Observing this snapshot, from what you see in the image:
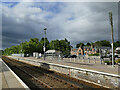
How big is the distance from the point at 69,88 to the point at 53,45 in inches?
3102

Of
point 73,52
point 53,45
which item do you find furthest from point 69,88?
point 73,52

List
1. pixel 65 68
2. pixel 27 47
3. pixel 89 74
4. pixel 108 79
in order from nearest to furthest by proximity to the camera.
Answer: pixel 108 79
pixel 89 74
pixel 65 68
pixel 27 47

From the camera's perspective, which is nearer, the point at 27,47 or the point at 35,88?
the point at 35,88

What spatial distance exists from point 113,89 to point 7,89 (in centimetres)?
714

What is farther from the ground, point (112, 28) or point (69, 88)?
point (112, 28)

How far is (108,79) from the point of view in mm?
8344

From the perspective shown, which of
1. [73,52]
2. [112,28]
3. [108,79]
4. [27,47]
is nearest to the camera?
[108,79]

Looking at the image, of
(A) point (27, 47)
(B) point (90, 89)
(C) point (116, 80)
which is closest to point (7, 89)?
(B) point (90, 89)

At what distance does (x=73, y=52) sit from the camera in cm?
9912

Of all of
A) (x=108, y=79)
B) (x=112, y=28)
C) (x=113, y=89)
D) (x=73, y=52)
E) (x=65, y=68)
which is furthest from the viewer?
(x=73, y=52)

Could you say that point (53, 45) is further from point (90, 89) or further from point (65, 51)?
point (90, 89)

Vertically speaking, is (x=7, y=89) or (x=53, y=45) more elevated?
(x=53, y=45)

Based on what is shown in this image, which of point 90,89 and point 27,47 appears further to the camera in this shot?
point 27,47

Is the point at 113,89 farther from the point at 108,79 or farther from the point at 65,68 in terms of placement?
the point at 65,68
